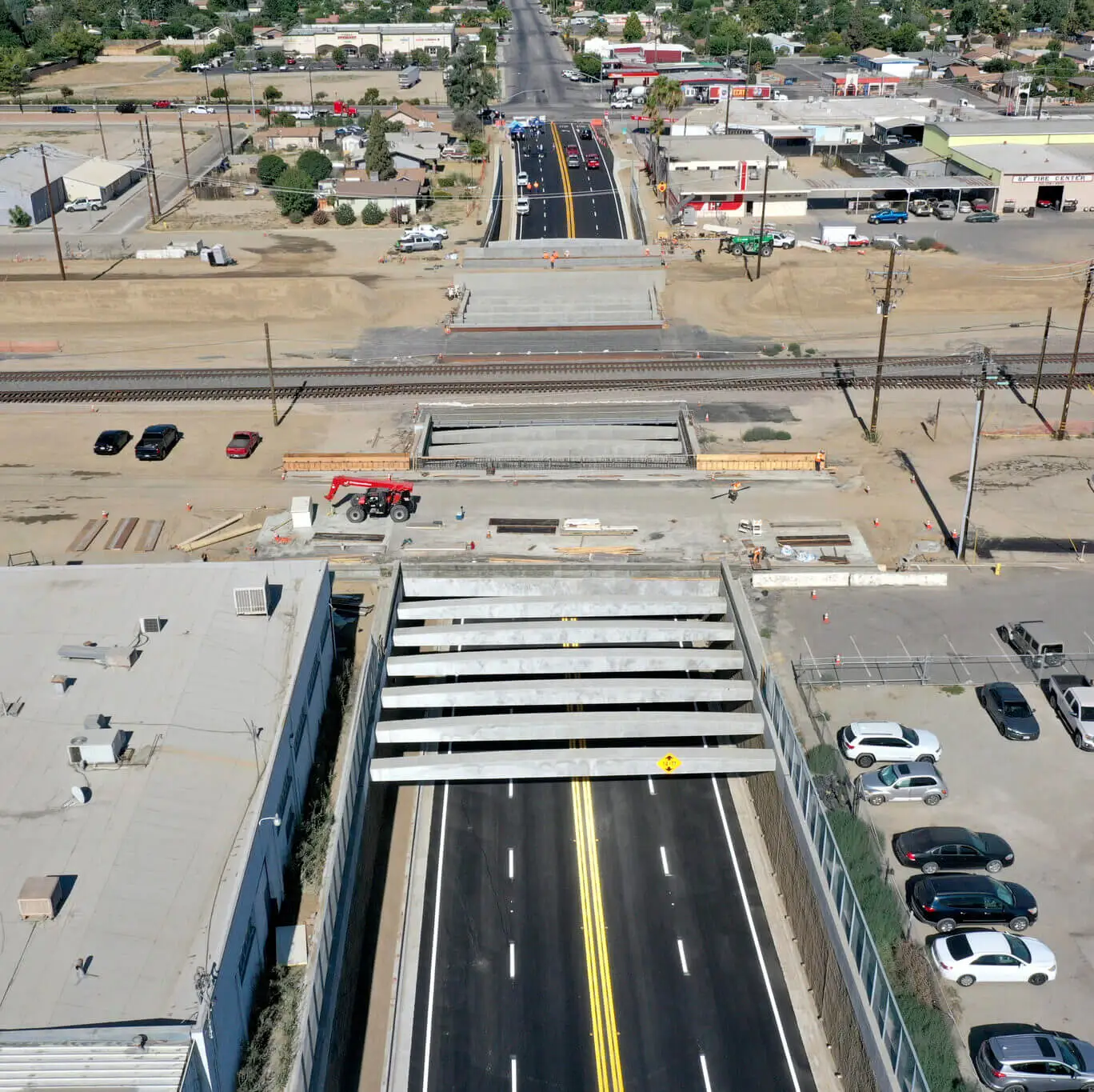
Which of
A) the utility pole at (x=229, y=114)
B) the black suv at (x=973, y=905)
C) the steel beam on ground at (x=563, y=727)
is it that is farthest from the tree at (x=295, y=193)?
the black suv at (x=973, y=905)

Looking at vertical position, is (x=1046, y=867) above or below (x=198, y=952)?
below

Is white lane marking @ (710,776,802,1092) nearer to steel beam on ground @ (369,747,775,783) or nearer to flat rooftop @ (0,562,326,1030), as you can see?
steel beam on ground @ (369,747,775,783)

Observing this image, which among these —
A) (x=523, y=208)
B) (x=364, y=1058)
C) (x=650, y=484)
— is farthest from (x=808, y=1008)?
(x=523, y=208)

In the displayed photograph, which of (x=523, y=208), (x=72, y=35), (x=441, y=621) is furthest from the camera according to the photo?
(x=72, y=35)

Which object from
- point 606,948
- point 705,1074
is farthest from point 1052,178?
point 705,1074

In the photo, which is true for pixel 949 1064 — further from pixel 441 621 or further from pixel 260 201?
pixel 260 201
